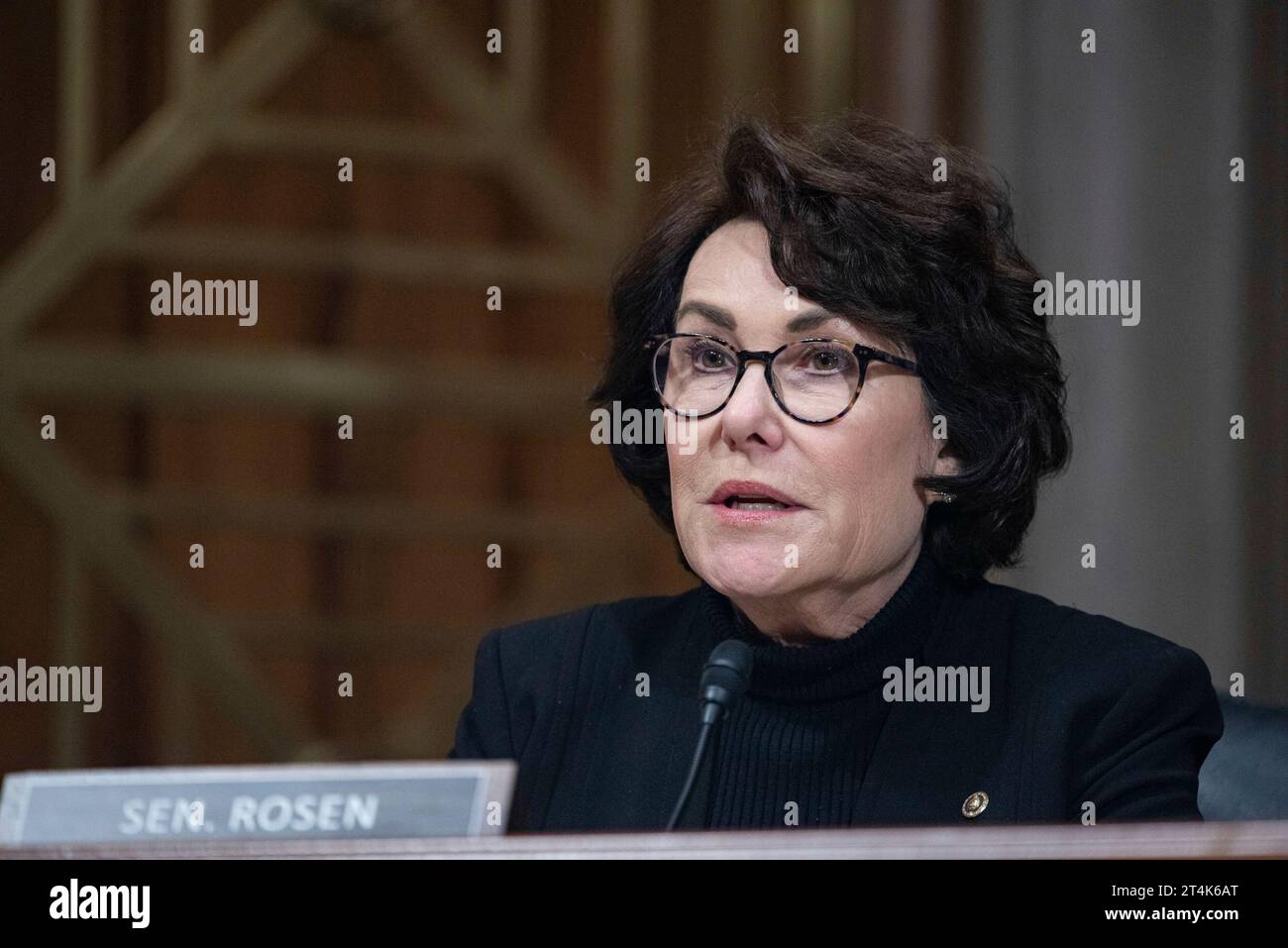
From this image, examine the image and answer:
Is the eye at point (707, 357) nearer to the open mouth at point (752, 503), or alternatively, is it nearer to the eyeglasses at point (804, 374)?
the eyeglasses at point (804, 374)

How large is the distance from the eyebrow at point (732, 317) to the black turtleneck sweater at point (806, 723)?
0.25 meters

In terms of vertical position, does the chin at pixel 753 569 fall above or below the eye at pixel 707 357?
below

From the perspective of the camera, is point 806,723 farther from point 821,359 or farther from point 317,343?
point 317,343

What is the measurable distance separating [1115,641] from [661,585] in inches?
45.4

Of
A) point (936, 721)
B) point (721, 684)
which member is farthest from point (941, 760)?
point (721, 684)

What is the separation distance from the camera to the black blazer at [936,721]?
1.06m

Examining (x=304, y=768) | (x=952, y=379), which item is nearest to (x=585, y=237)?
(x=952, y=379)

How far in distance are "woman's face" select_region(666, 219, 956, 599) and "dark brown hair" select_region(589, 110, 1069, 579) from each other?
3cm

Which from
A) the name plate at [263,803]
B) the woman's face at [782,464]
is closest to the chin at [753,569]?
the woman's face at [782,464]

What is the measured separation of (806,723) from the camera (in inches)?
45.1

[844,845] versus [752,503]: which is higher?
[752,503]

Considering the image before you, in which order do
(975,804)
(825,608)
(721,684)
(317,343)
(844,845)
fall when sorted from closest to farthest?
(844,845)
(721,684)
(975,804)
(825,608)
(317,343)

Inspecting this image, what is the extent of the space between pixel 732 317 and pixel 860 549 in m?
0.22
